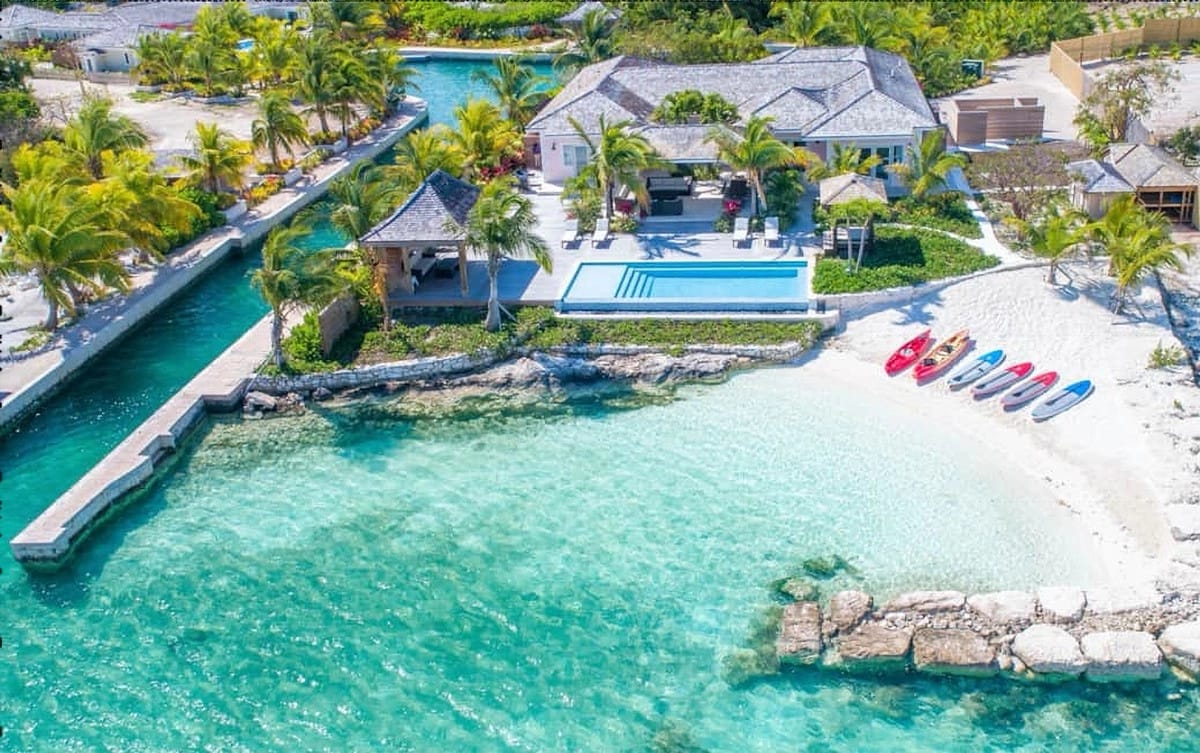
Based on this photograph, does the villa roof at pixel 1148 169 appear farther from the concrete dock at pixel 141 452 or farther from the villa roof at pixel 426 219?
the concrete dock at pixel 141 452

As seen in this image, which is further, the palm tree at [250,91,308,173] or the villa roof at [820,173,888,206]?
the palm tree at [250,91,308,173]

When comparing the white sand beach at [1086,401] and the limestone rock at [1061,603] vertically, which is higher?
the white sand beach at [1086,401]

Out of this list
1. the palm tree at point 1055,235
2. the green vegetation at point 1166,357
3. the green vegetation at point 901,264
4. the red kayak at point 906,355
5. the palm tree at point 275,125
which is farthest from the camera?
the palm tree at point 275,125

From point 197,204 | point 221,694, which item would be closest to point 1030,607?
point 221,694

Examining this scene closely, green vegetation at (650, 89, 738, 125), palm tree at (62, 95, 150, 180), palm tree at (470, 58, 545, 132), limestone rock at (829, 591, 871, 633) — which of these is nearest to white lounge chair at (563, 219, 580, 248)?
green vegetation at (650, 89, 738, 125)

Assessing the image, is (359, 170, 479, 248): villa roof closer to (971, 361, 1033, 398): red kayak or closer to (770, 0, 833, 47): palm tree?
(971, 361, 1033, 398): red kayak

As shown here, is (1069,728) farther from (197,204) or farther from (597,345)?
(197,204)

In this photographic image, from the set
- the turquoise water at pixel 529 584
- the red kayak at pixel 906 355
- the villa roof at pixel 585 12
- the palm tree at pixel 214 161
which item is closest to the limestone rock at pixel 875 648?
the turquoise water at pixel 529 584
